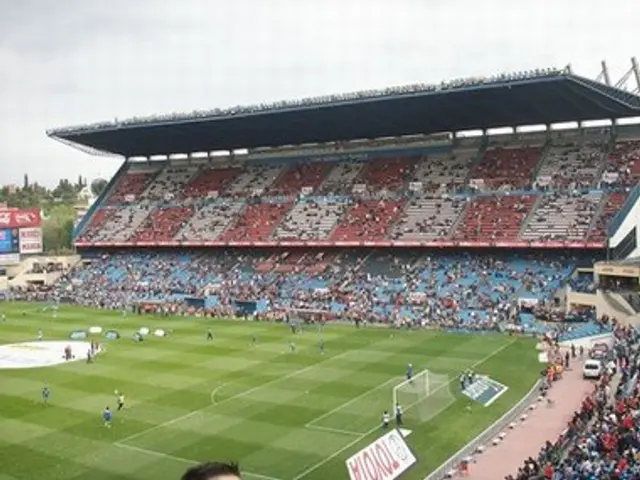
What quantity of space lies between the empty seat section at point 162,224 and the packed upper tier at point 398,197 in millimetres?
161

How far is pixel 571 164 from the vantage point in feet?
226

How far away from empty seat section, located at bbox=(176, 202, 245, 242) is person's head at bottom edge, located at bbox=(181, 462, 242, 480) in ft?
249

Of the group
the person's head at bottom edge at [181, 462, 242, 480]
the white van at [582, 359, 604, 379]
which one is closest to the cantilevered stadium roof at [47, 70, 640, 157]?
the white van at [582, 359, 604, 379]

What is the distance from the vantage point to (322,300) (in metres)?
64.2

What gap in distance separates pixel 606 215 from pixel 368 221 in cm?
2151

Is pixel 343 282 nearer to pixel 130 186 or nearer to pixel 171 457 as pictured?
pixel 130 186

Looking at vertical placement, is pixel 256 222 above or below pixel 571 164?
below

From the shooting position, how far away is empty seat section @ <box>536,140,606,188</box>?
218 ft

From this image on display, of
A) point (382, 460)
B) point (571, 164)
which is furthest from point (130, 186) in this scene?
point (382, 460)

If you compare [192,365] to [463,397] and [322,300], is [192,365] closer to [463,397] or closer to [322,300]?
[463,397]

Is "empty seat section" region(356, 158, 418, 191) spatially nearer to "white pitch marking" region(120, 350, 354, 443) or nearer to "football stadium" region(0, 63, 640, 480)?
"football stadium" region(0, 63, 640, 480)

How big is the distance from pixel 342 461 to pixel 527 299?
33241mm

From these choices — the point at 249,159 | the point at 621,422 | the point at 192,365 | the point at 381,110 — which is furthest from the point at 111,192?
the point at 621,422

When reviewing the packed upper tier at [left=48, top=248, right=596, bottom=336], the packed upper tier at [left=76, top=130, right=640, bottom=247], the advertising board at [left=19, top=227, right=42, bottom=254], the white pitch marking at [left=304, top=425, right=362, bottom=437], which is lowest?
the white pitch marking at [left=304, top=425, right=362, bottom=437]
